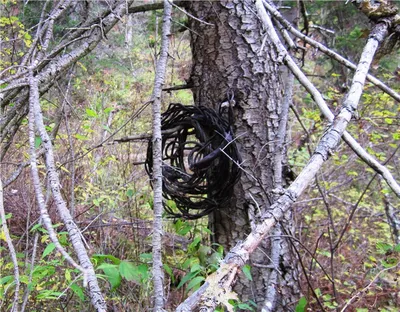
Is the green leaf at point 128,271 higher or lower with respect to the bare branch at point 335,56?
lower

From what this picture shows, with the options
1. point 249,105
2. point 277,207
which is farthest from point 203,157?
point 277,207

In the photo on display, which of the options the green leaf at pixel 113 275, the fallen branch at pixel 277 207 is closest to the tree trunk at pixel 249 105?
the fallen branch at pixel 277 207

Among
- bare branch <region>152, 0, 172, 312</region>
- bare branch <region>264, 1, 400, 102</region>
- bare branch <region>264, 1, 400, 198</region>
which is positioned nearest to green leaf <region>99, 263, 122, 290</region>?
bare branch <region>152, 0, 172, 312</region>

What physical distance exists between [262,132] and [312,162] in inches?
39.7

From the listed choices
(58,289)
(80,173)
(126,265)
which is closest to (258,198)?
(126,265)

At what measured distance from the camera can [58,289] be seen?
2107 mm

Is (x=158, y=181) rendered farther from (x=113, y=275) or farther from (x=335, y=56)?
(x=335, y=56)

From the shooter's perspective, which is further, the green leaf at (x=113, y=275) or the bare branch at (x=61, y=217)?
the green leaf at (x=113, y=275)

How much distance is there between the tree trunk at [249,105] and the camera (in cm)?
182

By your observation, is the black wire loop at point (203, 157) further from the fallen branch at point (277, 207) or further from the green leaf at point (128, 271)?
the fallen branch at point (277, 207)

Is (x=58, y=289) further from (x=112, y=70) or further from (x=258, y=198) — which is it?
(x=112, y=70)

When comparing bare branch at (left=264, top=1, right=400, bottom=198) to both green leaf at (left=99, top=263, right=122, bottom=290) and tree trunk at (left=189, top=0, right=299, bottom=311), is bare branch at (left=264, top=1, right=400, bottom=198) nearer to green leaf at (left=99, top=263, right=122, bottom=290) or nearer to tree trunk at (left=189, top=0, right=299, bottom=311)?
tree trunk at (left=189, top=0, right=299, bottom=311)

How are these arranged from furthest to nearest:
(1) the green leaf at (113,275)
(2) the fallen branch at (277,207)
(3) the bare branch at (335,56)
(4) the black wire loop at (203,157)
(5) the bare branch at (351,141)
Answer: (4) the black wire loop at (203,157)
(1) the green leaf at (113,275)
(3) the bare branch at (335,56)
(5) the bare branch at (351,141)
(2) the fallen branch at (277,207)

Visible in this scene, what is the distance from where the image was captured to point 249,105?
1.83m
